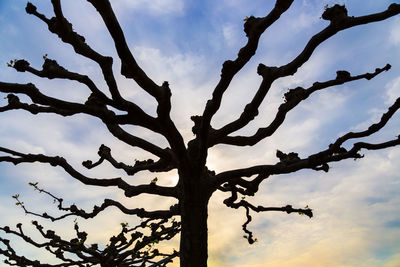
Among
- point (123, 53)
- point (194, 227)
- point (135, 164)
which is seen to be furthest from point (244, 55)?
point (135, 164)

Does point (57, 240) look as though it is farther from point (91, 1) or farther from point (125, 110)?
point (91, 1)

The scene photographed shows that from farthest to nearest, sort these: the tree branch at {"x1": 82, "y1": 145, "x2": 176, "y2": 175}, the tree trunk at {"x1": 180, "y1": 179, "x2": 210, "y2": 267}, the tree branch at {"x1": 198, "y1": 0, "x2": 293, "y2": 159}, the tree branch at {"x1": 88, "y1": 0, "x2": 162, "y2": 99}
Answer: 1. the tree branch at {"x1": 82, "y1": 145, "x2": 176, "y2": 175}
2. the tree trunk at {"x1": 180, "y1": 179, "x2": 210, "y2": 267}
3. the tree branch at {"x1": 198, "y1": 0, "x2": 293, "y2": 159}
4. the tree branch at {"x1": 88, "y1": 0, "x2": 162, "y2": 99}

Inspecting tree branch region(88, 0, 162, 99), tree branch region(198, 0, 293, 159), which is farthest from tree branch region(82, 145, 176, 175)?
tree branch region(88, 0, 162, 99)

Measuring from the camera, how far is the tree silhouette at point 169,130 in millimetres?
4102

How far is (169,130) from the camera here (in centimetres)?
524

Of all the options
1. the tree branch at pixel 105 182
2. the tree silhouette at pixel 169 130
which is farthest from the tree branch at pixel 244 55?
the tree branch at pixel 105 182

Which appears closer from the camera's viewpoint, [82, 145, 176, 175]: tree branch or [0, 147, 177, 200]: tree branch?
[0, 147, 177, 200]: tree branch

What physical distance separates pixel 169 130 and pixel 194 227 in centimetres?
189

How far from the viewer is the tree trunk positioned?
198 inches

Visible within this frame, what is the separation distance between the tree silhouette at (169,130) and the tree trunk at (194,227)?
17mm

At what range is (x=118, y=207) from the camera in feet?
23.9

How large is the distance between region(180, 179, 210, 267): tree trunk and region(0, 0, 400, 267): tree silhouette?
17mm

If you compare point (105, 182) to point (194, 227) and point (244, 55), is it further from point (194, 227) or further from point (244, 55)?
point (244, 55)

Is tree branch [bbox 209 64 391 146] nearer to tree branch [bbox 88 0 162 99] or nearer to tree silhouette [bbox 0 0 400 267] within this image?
tree silhouette [bbox 0 0 400 267]
